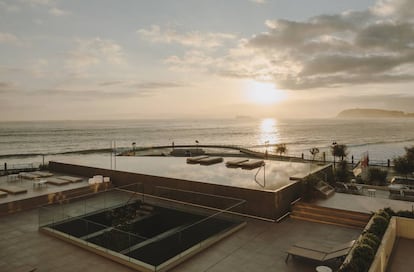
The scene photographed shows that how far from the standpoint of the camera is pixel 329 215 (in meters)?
11.2

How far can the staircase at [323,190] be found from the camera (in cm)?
1300

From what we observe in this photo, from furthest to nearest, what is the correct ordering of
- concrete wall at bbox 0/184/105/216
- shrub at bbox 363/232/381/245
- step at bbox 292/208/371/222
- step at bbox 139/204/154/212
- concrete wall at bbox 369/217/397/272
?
step at bbox 139/204/154/212
concrete wall at bbox 0/184/105/216
step at bbox 292/208/371/222
shrub at bbox 363/232/381/245
concrete wall at bbox 369/217/397/272

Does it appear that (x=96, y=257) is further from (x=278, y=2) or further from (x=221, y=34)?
(x=221, y=34)

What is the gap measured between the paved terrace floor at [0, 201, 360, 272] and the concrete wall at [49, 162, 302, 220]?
0.49 meters

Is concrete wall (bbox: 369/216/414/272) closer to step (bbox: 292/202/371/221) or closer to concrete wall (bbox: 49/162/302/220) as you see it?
step (bbox: 292/202/371/221)

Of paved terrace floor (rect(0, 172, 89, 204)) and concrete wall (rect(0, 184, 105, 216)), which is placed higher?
paved terrace floor (rect(0, 172, 89, 204))

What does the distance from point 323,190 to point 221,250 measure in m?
6.73

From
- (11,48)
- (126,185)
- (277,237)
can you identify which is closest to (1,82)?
(11,48)

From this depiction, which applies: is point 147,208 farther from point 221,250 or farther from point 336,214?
point 336,214

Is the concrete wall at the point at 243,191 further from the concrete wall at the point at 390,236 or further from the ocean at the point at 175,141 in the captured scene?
the ocean at the point at 175,141

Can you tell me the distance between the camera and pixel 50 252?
8719 millimetres

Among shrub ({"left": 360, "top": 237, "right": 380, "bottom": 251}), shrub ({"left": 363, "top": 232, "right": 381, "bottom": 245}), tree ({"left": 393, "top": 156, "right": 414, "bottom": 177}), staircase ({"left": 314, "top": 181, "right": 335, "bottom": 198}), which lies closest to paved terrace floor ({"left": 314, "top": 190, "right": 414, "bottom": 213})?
staircase ({"left": 314, "top": 181, "right": 335, "bottom": 198})

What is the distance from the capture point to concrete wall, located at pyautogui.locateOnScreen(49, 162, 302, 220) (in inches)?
438

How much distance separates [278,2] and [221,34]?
263 inches
